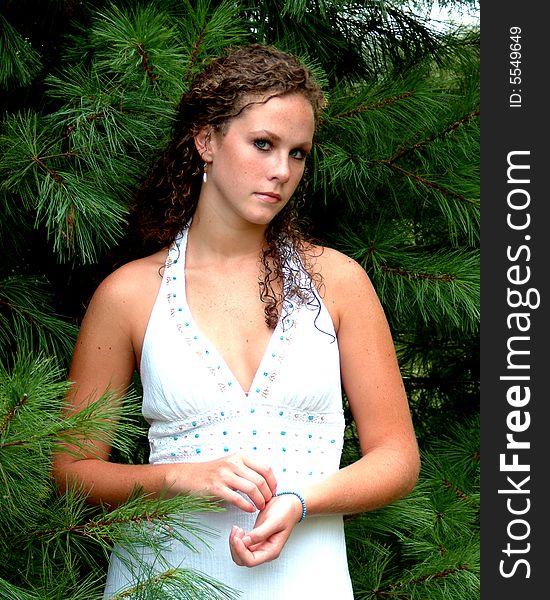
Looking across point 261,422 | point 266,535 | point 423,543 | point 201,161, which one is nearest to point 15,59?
point 201,161

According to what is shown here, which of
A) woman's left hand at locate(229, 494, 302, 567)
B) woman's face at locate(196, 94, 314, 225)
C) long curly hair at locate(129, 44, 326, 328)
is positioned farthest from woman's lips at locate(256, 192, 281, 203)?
woman's left hand at locate(229, 494, 302, 567)

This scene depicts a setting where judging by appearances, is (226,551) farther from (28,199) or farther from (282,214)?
(28,199)

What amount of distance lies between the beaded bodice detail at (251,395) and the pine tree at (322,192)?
8 cm

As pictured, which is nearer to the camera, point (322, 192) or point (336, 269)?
point (336, 269)

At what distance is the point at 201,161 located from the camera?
1.54 m

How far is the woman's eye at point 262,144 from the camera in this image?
142 cm

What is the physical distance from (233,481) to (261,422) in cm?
14

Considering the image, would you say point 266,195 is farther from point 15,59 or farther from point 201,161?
point 15,59

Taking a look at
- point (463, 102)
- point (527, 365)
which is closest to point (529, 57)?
point (463, 102)

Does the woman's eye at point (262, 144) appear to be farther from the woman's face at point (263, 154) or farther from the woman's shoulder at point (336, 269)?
the woman's shoulder at point (336, 269)

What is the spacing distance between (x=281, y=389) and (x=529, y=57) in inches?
28.7

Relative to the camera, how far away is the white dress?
1417mm

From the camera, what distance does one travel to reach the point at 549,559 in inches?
65.6

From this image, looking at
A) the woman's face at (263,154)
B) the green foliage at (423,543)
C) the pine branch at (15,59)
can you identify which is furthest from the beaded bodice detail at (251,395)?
the pine branch at (15,59)
